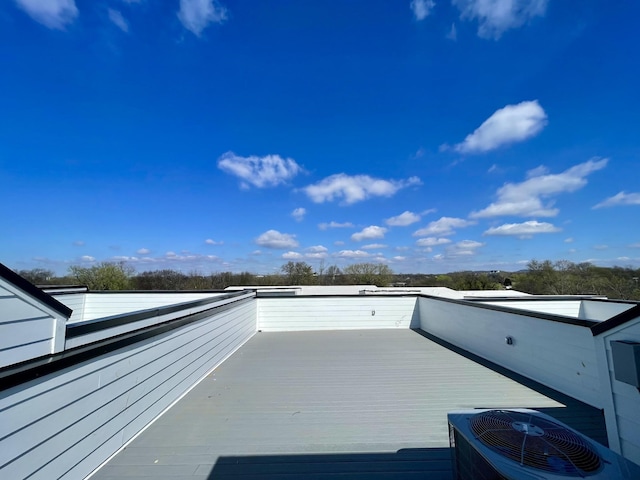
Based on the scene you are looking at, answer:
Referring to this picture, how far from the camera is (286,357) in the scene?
425cm

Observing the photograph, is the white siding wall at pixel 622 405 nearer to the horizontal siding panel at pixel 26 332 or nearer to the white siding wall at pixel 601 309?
the horizontal siding panel at pixel 26 332

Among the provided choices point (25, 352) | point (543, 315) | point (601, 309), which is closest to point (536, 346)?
point (543, 315)

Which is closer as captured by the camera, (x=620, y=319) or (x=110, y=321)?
(x=620, y=319)

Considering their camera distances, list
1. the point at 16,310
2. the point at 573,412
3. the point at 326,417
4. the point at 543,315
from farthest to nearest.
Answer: the point at 543,315 → the point at 573,412 → the point at 326,417 → the point at 16,310

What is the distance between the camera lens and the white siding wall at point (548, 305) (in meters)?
5.84

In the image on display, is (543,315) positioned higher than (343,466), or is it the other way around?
(543,315)

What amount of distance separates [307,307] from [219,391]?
3.85 meters

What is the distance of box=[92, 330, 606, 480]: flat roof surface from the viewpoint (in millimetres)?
1680

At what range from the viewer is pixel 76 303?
7141 millimetres

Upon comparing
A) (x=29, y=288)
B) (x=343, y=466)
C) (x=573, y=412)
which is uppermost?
(x=29, y=288)

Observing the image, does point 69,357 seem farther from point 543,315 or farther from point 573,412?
point 543,315

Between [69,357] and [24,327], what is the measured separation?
0.26 metres

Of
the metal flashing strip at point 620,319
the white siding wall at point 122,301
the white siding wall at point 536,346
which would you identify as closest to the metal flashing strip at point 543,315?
the white siding wall at point 536,346

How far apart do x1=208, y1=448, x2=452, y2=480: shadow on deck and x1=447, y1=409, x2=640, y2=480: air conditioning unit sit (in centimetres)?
54
